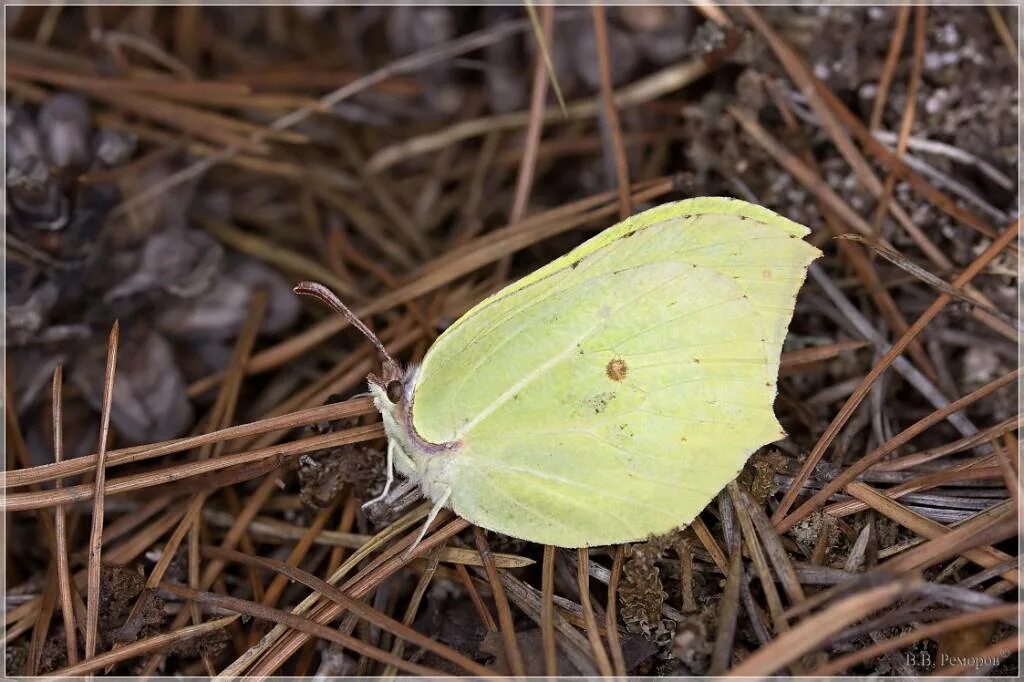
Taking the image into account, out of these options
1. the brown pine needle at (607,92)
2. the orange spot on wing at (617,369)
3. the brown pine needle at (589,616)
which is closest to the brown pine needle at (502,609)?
the brown pine needle at (589,616)

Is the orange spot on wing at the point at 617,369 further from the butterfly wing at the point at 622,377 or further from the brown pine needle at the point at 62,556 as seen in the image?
the brown pine needle at the point at 62,556

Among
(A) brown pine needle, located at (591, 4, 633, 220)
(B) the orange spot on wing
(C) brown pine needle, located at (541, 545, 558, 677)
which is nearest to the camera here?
(C) brown pine needle, located at (541, 545, 558, 677)

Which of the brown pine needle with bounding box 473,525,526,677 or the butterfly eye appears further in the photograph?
the butterfly eye

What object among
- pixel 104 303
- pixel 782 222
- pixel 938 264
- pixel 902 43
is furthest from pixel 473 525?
pixel 902 43

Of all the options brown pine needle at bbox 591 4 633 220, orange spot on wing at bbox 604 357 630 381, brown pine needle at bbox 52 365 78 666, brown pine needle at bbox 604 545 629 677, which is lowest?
brown pine needle at bbox 52 365 78 666

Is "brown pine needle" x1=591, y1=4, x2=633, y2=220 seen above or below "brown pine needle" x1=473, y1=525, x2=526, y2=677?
above

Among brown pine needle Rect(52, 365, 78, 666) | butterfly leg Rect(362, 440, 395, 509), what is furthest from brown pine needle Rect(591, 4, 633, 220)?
brown pine needle Rect(52, 365, 78, 666)

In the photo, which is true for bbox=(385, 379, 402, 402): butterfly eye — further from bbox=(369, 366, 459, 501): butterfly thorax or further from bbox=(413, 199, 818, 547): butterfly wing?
bbox=(413, 199, 818, 547): butterfly wing

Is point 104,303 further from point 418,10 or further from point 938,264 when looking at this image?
point 938,264

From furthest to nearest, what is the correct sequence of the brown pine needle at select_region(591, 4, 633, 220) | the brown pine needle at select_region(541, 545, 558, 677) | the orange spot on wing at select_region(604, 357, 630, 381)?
the brown pine needle at select_region(591, 4, 633, 220)
the orange spot on wing at select_region(604, 357, 630, 381)
the brown pine needle at select_region(541, 545, 558, 677)
